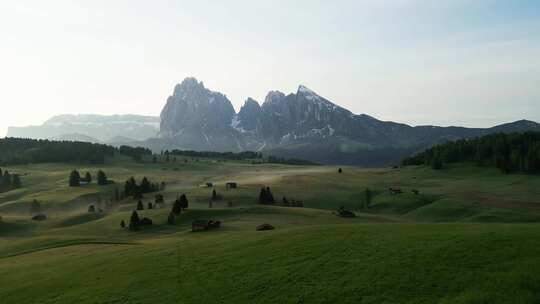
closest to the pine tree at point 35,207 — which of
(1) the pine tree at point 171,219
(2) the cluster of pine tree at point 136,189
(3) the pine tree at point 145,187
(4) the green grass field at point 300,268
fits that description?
(2) the cluster of pine tree at point 136,189

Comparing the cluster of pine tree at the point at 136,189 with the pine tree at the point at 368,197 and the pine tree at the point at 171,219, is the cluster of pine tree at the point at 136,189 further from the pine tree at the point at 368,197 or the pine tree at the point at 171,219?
the pine tree at the point at 368,197

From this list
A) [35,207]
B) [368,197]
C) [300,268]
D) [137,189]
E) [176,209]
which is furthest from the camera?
[137,189]

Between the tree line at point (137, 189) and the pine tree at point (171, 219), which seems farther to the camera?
the tree line at point (137, 189)

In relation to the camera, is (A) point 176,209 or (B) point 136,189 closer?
(A) point 176,209

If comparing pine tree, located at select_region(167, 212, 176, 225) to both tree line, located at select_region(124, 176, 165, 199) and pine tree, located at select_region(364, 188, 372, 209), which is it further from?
tree line, located at select_region(124, 176, 165, 199)

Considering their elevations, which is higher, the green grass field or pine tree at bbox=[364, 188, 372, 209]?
the green grass field

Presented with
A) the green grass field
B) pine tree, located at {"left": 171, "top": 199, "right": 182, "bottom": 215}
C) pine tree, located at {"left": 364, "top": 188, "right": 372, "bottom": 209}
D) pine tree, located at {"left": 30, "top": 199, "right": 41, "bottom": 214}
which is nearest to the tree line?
pine tree, located at {"left": 30, "top": 199, "right": 41, "bottom": 214}

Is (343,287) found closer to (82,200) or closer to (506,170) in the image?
(82,200)

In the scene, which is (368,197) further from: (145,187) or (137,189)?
(145,187)

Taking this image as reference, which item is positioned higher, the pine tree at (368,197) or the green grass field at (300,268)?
the green grass field at (300,268)

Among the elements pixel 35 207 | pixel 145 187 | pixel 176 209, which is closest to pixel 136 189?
pixel 145 187

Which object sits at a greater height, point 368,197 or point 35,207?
point 368,197

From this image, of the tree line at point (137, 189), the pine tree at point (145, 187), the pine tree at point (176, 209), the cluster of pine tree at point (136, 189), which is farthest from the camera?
the pine tree at point (145, 187)

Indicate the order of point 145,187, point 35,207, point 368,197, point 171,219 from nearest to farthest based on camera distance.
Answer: point 171,219
point 35,207
point 368,197
point 145,187
